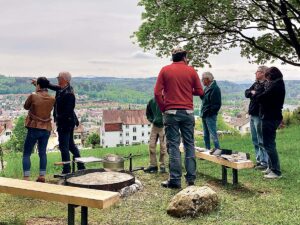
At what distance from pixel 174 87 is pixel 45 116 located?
2.61m

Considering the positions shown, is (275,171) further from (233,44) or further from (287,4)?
(233,44)

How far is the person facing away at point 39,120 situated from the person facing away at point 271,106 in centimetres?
416

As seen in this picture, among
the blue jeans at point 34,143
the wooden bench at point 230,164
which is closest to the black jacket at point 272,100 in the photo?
the wooden bench at point 230,164

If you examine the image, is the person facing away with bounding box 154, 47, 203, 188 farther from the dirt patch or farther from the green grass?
the dirt patch

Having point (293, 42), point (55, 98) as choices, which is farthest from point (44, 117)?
point (293, 42)

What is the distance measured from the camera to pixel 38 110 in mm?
7582

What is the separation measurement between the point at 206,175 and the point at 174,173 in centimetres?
177

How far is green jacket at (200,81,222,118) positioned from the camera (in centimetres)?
971

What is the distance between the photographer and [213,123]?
9914 millimetres

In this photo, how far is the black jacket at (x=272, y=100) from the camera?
7.69 meters

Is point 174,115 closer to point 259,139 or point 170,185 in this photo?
point 170,185

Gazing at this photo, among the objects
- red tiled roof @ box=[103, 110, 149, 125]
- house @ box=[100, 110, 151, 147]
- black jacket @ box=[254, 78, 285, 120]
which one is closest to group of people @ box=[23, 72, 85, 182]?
black jacket @ box=[254, 78, 285, 120]

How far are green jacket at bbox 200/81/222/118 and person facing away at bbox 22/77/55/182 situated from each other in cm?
388

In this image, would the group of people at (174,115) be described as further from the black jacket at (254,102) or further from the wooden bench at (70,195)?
the wooden bench at (70,195)
